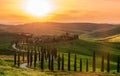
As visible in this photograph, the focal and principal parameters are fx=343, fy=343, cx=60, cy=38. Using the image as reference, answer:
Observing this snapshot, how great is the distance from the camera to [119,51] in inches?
7603

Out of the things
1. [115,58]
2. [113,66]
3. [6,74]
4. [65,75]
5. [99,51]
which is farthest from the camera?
[99,51]

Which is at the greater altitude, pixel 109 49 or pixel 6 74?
pixel 6 74

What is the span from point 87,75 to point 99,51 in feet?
344

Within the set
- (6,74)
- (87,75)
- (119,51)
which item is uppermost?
(6,74)

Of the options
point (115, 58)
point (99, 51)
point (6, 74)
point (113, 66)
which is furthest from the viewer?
point (99, 51)

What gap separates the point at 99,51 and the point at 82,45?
1446 cm

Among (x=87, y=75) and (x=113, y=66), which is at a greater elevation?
(x=87, y=75)

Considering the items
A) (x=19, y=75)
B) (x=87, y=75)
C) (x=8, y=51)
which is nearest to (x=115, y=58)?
(x=8, y=51)

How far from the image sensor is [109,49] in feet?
650

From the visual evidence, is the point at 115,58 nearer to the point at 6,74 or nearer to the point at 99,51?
the point at 99,51

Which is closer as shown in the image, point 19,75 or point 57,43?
point 19,75

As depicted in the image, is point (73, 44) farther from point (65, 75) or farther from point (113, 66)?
point (65, 75)

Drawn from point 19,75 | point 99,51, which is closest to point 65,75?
point 19,75

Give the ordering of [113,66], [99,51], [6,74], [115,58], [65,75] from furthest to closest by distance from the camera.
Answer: [99,51] → [115,58] → [113,66] → [65,75] → [6,74]
